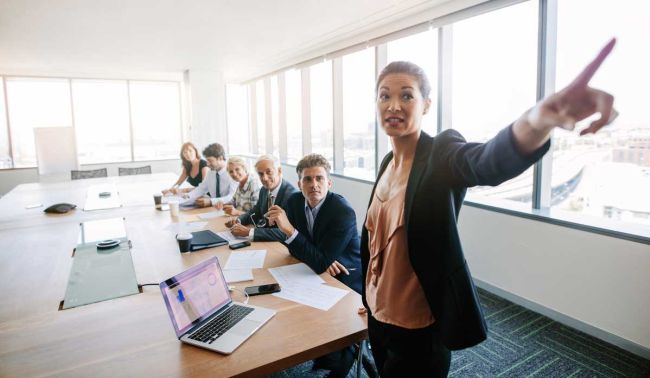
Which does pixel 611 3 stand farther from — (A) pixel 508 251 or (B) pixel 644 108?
(A) pixel 508 251

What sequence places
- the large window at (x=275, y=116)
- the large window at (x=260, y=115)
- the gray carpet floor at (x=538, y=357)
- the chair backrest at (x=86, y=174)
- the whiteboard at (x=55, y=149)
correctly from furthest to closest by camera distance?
the large window at (x=260, y=115) → the large window at (x=275, y=116) → the whiteboard at (x=55, y=149) → the chair backrest at (x=86, y=174) → the gray carpet floor at (x=538, y=357)

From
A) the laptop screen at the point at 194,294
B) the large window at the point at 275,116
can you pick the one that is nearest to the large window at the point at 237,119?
the large window at the point at 275,116

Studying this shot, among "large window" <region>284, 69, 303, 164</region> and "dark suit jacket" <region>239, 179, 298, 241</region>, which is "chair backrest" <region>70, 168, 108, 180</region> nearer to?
"large window" <region>284, 69, 303, 164</region>

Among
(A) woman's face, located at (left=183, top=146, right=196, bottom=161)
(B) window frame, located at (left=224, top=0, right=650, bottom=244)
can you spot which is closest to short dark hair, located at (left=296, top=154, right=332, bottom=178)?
(B) window frame, located at (left=224, top=0, right=650, bottom=244)

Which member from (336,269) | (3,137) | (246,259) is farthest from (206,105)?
(336,269)

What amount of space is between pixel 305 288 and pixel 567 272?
2071 mm

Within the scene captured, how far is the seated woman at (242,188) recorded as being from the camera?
3510 mm

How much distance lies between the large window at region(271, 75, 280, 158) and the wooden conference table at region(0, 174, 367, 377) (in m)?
5.71

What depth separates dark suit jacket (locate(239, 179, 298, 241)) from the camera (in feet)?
8.04

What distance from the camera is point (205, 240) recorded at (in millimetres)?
2436

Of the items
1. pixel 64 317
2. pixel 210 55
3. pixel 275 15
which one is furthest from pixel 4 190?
pixel 64 317

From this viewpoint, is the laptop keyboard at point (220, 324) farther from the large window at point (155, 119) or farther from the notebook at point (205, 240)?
the large window at point (155, 119)

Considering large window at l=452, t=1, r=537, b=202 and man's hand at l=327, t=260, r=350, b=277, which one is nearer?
man's hand at l=327, t=260, r=350, b=277

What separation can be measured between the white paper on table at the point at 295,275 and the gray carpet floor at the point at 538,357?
0.64m
